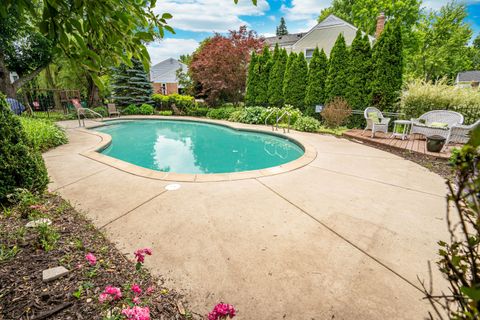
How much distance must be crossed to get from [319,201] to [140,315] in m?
2.63

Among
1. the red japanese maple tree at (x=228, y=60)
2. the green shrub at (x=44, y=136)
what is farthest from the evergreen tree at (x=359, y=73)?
the green shrub at (x=44, y=136)

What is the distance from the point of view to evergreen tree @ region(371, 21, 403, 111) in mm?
8312

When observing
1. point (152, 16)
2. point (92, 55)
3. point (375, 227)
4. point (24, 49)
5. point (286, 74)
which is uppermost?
point (24, 49)

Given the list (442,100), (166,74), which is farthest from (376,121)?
(166,74)

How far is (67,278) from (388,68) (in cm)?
1061

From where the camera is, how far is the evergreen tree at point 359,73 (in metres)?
9.13

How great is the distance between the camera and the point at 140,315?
48.9 inches

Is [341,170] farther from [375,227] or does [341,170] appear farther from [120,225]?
[120,225]

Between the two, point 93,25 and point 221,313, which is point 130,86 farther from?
point 221,313

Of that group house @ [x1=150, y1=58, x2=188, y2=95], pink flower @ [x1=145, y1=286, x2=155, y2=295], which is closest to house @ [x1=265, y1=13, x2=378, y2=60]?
pink flower @ [x1=145, y1=286, x2=155, y2=295]

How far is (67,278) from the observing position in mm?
1697

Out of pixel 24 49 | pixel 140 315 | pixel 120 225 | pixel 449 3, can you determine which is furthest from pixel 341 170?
pixel 449 3

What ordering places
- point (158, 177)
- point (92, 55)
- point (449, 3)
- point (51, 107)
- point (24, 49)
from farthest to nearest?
1. point (449, 3)
2. point (51, 107)
3. point (24, 49)
4. point (158, 177)
5. point (92, 55)

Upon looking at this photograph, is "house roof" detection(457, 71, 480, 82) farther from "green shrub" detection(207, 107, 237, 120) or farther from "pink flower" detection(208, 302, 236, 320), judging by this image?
"pink flower" detection(208, 302, 236, 320)
